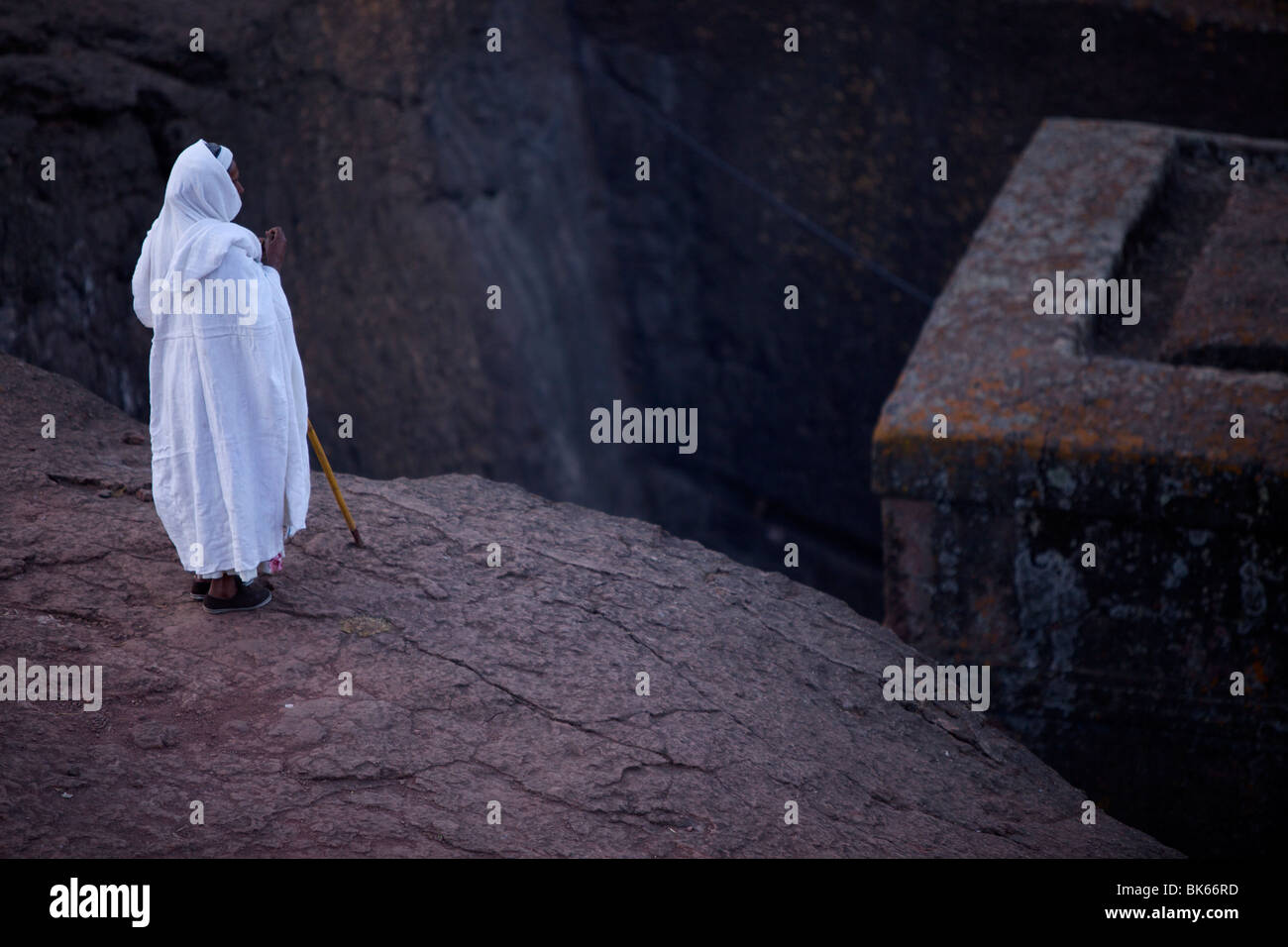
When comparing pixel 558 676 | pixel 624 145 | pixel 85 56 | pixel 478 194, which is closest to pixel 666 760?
pixel 558 676

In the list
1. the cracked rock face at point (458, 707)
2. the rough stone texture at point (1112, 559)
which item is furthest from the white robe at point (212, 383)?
the rough stone texture at point (1112, 559)

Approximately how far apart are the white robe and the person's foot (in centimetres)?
9

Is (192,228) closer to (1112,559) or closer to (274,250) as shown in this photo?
(274,250)

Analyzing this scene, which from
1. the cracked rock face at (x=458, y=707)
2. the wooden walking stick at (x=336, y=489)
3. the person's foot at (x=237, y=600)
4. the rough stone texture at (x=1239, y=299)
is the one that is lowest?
the cracked rock face at (x=458, y=707)

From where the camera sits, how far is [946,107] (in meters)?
7.34

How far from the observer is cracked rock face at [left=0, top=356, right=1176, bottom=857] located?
2.68 metres

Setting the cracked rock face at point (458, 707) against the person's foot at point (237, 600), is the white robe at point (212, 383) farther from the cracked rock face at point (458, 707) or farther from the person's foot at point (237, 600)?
the cracked rock face at point (458, 707)

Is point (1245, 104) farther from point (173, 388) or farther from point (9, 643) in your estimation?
point (9, 643)

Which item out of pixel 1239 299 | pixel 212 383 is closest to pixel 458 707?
pixel 212 383

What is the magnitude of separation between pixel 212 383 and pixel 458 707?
3.72ft

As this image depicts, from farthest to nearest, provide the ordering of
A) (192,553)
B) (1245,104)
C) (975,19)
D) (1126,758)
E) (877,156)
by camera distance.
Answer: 1. (877,156)
2. (975,19)
3. (1245,104)
4. (1126,758)
5. (192,553)

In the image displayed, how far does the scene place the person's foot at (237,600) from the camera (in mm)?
3355

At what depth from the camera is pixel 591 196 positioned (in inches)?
340

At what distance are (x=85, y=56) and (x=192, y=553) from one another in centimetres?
306
